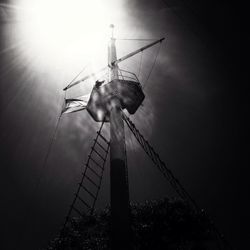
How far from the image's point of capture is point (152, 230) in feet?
51.8

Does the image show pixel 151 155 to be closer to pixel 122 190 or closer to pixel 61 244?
pixel 122 190

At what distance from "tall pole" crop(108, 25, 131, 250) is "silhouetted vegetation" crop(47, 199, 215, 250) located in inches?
342

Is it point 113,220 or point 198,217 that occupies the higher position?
point 198,217

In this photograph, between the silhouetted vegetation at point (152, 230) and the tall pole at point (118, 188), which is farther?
the silhouetted vegetation at point (152, 230)

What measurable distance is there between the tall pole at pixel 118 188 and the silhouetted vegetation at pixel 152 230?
28.5 ft

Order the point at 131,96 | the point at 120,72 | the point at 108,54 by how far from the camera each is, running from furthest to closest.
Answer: the point at 108,54 → the point at 120,72 → the point at 131,96

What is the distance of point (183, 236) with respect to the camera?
15.9 metres

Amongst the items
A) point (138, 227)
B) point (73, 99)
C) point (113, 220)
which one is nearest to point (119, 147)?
point (113, 220)

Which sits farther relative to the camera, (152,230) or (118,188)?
(152,230)

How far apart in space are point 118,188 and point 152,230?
31.6 feet

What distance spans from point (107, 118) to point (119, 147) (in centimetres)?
364

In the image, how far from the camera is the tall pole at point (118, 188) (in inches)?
264

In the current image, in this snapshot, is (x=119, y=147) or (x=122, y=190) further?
(x=119, y=147)

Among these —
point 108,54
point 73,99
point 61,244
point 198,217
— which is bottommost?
point 198,217
